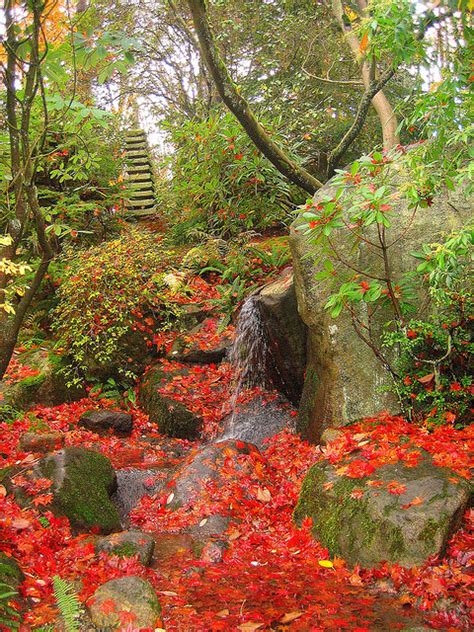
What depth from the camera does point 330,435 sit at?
5.66 meters

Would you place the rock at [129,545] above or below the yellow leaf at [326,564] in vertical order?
above

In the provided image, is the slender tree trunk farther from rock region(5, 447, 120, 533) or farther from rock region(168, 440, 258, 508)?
rock region(5, 447, 120, 533)

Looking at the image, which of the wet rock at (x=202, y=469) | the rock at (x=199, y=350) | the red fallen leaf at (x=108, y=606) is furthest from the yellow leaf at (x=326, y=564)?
the rock at (x=199, y=350)

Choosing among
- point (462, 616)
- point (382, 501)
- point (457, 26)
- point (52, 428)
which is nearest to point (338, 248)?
point (457, 26)

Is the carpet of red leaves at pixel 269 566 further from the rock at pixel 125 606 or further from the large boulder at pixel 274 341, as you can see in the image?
the large boulder at pixel 274 341

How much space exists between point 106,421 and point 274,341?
2759mm

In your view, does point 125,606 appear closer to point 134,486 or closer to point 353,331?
point 134,486

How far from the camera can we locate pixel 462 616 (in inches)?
121

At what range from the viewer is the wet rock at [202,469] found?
17.4 feet

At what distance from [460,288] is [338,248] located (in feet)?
4.77

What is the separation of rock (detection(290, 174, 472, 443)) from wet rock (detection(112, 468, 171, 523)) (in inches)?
74.5

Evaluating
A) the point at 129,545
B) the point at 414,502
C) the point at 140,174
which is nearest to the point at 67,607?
the point at 129,545

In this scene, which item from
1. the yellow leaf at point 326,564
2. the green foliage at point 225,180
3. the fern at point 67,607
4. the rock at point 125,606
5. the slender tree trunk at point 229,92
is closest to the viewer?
the fern at point 67,607

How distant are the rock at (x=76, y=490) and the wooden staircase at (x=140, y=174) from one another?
8.99m
